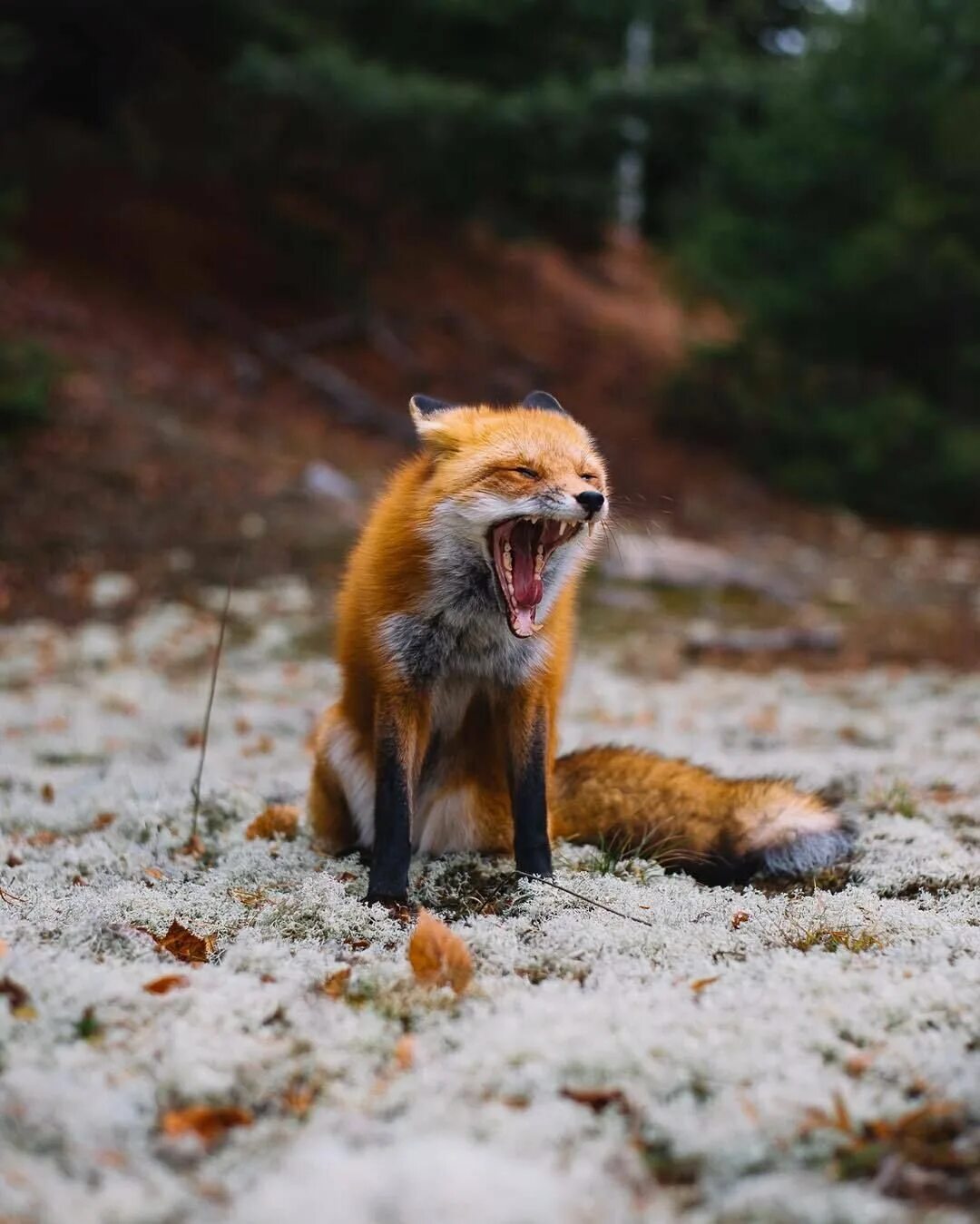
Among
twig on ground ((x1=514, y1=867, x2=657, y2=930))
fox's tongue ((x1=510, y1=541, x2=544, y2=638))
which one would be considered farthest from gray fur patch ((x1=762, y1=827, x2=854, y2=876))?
Result: fox's tongue ((x1=510, y1=541, x2=544, y2=638))

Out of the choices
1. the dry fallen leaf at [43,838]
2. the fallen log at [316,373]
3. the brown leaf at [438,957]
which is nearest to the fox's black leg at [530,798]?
the brown leaf at [438,957]

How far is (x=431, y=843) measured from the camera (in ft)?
13.2

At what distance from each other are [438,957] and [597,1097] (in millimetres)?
725

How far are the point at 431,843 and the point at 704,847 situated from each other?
1.00 m

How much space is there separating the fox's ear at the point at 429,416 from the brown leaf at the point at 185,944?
66.6 inches

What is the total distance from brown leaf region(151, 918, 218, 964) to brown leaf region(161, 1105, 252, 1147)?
2.58 ft

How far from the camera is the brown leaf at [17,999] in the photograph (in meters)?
2.49

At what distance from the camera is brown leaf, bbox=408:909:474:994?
2.86 m

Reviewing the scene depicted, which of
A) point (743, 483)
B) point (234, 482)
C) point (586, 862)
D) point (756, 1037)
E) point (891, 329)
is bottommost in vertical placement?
point (756, 1037)

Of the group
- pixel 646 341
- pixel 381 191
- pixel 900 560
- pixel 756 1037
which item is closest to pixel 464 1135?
pixel 756 1037

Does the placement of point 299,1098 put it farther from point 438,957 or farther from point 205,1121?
point 438,957

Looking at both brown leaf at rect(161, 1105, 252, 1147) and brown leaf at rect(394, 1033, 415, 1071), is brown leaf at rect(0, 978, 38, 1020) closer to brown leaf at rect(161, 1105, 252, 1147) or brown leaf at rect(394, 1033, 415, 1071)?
brown leaf at rect(161, 1105, 252, 1147)

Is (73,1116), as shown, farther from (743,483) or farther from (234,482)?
(743,483)

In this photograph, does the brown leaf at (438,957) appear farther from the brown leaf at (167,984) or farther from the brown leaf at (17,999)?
the brown leaf at (17,999)
